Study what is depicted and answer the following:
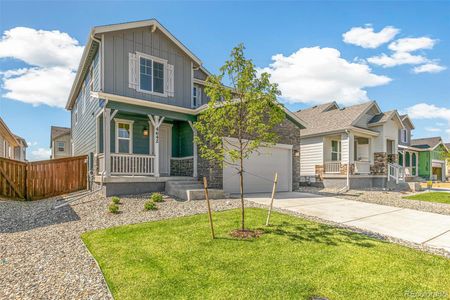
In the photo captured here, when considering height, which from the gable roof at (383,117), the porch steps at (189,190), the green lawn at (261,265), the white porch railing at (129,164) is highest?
the gable roof at (383,117)

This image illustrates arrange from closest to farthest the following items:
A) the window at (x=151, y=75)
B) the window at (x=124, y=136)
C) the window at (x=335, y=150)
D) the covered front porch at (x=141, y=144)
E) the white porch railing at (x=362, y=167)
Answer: the covered front porch at (x=141, y=144), the window at (x=124, y=136), the window at (x=151, y=75), the white porch railing at (x=362, y=167), the window at (x=335, y=150)

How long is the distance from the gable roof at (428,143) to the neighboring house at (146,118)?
24.7 meters

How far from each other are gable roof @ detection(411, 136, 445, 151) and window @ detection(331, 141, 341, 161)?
1762 centimetres

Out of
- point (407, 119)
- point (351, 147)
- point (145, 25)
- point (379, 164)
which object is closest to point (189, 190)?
point (145, 25)

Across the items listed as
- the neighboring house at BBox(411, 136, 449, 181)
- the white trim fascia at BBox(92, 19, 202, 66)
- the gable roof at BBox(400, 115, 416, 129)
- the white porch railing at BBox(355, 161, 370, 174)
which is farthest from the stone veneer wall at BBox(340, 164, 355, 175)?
the neighboring house at BBox(411, 136, 449, 181)

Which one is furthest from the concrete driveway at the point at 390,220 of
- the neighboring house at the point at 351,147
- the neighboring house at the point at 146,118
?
the neighboring house at the point at 351,147

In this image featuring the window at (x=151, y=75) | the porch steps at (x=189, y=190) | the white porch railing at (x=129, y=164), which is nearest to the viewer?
the porch steps at (x=189, y=190)

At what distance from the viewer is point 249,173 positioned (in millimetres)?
12383

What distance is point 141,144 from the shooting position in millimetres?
12266

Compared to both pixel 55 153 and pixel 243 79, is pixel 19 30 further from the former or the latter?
pixel 55 153

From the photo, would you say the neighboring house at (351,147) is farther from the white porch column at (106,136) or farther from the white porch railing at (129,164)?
the white porch column at (106,136)

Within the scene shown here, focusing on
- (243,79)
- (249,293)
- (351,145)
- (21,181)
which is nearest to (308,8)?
(243,79)

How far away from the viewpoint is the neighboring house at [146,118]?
416 inches

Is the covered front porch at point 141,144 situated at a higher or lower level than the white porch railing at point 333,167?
higher
